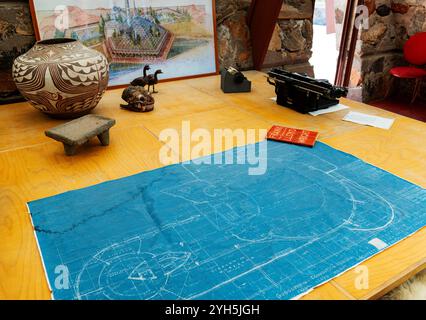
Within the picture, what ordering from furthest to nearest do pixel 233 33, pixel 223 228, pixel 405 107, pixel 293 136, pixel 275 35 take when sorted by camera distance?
pixel 405 107 < pixel 275 35 < pixel 233 33 < pixel 293 136 < pixel 223 228

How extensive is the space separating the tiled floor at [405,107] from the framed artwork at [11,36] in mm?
2664

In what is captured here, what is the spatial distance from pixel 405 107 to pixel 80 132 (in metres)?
2.84

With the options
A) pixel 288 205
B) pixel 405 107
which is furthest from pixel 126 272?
→ pixel 405 107

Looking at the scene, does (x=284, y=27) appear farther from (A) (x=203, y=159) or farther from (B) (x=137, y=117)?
(A) (x=203, y=159)

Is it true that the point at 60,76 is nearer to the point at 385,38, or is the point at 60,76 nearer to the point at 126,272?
the point at 126,272

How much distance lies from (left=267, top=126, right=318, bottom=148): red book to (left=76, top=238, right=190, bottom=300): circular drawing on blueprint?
60cm

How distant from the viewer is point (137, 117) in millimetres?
1383

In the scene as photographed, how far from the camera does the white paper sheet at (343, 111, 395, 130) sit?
1.29 m

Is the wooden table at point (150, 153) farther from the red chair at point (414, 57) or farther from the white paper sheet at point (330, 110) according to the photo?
the red chair at point (414, 57)

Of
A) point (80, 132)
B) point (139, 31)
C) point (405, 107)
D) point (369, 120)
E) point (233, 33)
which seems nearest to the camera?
point (80, 132)

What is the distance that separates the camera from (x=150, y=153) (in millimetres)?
1093

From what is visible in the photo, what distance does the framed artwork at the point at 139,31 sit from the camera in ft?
5.07

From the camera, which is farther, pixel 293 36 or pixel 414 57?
pixel 414 57

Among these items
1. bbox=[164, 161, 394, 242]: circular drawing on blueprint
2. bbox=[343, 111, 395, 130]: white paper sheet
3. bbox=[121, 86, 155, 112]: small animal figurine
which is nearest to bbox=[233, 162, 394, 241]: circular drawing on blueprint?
bbox=[164, 161, 394, 242]: circular drawing on blueprint
